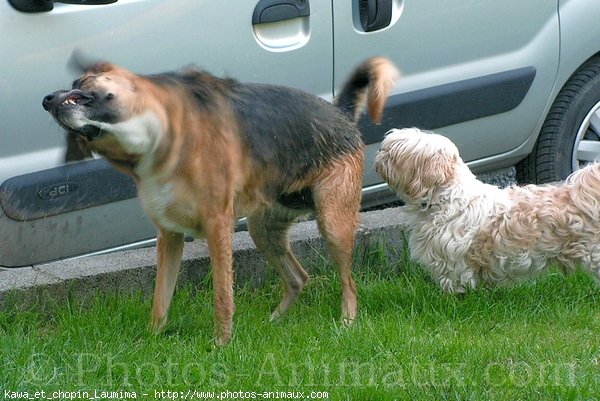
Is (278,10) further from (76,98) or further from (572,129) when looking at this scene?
(572,129)

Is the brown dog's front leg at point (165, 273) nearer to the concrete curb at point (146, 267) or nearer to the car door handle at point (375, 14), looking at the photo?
the concrete curb at point (146, 267)

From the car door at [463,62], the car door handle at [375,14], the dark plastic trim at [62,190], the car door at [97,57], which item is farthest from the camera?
the car door at [463,62]

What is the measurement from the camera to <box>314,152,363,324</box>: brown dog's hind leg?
515 cm

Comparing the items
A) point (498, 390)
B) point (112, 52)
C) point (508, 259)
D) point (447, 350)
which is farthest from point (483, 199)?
point (112, 52)

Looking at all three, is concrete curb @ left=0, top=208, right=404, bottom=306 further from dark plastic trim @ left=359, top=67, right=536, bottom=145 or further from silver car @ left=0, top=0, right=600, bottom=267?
dark plastic trim @ left=359, top=67, right=536, bottom=145

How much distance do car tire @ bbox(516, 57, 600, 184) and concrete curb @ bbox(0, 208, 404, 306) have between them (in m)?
1.11

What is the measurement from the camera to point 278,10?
5.49 m

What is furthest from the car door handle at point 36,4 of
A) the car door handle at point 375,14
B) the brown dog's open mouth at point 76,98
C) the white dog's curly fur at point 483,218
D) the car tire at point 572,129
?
the car tire at point 572,129

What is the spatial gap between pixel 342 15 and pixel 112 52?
1.21 m

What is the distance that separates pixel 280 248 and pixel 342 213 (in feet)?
1.30

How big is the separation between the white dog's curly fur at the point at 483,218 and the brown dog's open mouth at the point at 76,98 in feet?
5.68

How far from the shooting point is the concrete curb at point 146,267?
5129mm

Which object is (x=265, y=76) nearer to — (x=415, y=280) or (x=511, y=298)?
→ (x=415, y=280)

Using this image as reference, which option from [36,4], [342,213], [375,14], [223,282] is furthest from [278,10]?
[223,282]
